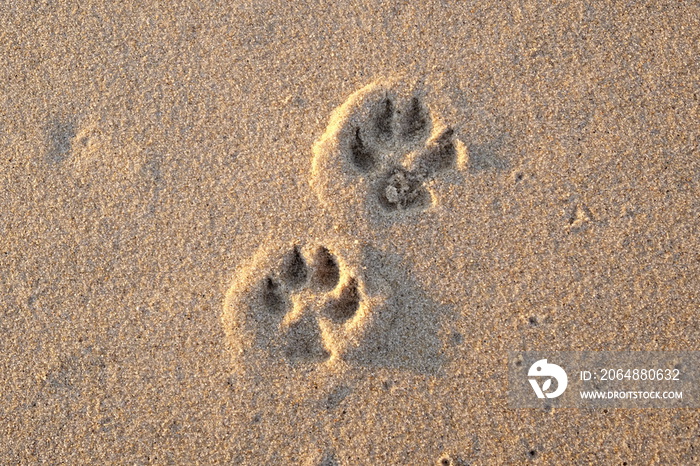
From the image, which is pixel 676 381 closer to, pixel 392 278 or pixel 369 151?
pixel 392 278

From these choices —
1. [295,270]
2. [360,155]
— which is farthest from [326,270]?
[360,155]

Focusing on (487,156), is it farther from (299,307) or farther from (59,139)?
(59,139)

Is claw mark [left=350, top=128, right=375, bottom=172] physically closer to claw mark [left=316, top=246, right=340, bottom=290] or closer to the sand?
the sand

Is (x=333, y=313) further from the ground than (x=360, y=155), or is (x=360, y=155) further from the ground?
(x=360, y=155)

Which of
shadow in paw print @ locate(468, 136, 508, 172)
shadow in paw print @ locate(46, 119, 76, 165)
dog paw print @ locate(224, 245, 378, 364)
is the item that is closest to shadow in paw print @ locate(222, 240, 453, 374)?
dog paw print @ locate(224, 245, 378, 364)

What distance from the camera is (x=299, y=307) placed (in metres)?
1.83

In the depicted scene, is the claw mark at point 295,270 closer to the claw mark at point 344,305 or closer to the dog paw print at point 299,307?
the dog paw print at point 299,307

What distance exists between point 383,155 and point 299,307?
0.55m

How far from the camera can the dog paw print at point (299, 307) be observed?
182 centimetres

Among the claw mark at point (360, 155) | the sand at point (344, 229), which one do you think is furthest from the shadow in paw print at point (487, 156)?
the claw mark at point (360, 155)

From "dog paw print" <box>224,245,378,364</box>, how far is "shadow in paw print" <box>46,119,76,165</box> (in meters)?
0.76

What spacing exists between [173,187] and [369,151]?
658 millimetres

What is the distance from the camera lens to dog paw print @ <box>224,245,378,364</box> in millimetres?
1824

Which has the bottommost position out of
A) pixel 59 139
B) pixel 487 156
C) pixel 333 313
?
pixel 333 313
